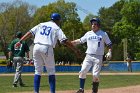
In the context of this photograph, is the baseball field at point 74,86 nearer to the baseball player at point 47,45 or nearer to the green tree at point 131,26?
the baseball player at point 47,45

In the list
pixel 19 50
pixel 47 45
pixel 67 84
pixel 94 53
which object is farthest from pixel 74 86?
pixel 47 45

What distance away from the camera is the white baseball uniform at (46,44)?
10277 mm

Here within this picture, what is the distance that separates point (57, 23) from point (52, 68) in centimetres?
115

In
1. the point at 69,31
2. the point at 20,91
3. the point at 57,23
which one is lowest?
the point at 20,91

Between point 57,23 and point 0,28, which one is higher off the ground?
point 0,28

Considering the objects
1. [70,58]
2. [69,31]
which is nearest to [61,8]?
[69,31]

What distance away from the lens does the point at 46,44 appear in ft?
33.7

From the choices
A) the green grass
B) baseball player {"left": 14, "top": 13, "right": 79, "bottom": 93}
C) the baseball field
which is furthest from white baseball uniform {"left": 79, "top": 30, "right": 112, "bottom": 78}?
the green grass

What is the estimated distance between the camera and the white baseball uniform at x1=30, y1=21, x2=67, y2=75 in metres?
10.3

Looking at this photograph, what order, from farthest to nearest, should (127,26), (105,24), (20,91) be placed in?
1. (105,24)
2. (127,26)
3. (20,91)

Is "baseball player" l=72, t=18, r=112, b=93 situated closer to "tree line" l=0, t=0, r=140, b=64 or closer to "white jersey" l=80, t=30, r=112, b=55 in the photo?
"white jersey" l=80, t=30, r=112, b=55

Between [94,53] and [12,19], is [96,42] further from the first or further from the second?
[12,19]

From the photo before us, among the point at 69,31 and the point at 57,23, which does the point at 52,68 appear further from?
the point at 69,31

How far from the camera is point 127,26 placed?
302 ft
